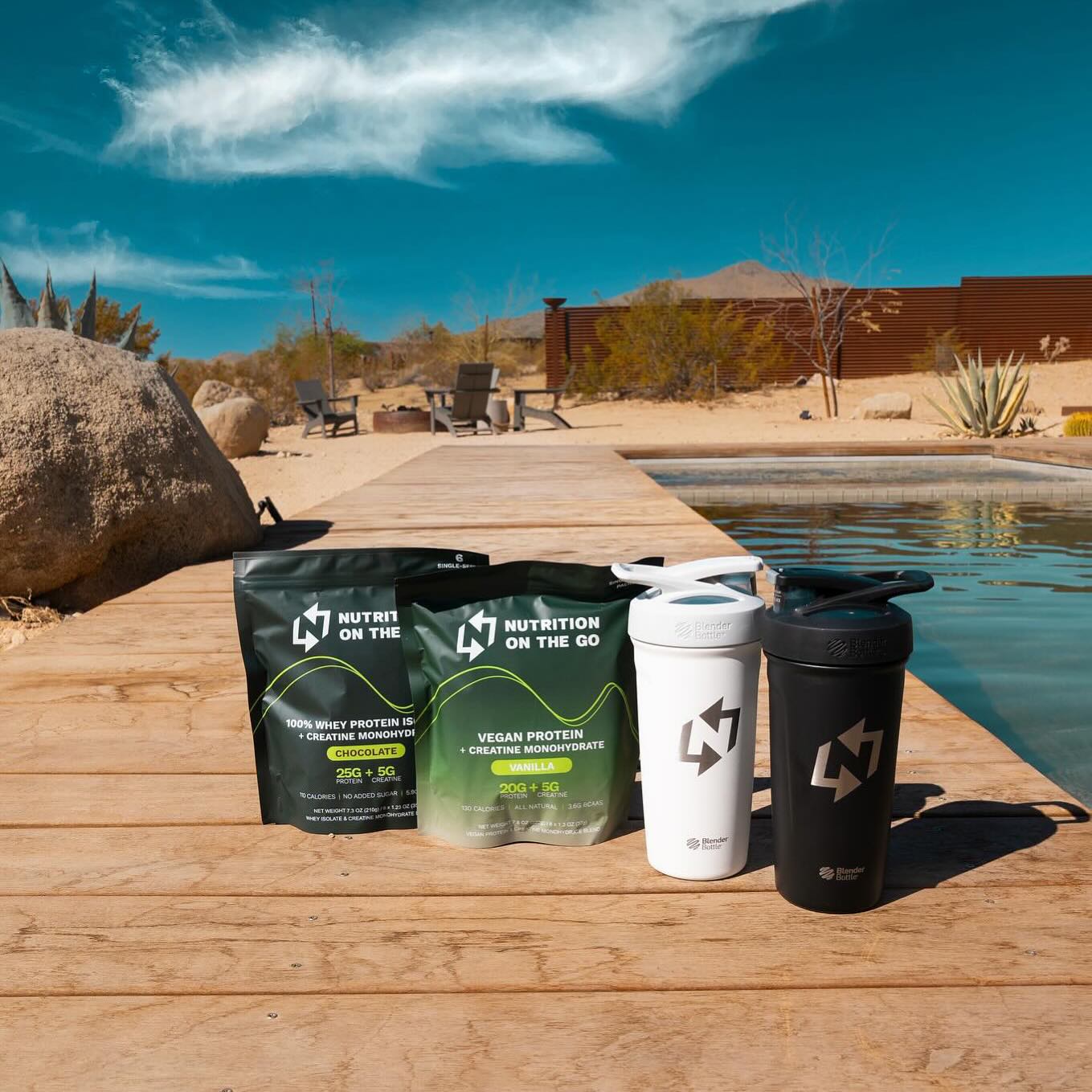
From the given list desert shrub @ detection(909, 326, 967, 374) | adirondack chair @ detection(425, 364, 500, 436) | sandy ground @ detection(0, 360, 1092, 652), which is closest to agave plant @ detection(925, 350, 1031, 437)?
sandy ground @ detection(0, 360, 1092, 652)

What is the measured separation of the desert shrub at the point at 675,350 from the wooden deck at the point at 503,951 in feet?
71.8

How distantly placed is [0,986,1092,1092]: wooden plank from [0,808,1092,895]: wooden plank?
0.27 m

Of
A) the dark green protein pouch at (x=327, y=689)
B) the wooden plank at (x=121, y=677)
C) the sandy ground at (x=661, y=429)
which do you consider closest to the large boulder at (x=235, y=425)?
the sandy ground at (x=661, y=429)

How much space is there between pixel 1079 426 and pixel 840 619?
504 inches

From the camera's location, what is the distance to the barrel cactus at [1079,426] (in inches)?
484

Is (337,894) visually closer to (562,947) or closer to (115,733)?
(562,947)

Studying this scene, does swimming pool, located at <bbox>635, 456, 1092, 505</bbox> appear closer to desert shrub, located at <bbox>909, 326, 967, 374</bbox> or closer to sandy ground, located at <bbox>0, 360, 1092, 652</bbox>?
sandy ground, located at <bbox>0, 360, 1092, 652</bbox>

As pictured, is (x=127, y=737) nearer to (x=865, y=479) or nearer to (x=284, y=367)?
(x=865, y=479)

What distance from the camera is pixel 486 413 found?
1692 centimetres

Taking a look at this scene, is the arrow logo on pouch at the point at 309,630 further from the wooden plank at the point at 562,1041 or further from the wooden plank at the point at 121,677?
the wooden plank at the point at 121,677

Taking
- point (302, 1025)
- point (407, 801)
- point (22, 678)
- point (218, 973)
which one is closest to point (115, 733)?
point (22, 678)

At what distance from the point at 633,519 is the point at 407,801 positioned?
3.57 meters

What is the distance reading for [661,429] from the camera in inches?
685

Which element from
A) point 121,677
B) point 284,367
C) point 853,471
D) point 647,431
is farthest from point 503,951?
point 284,367
